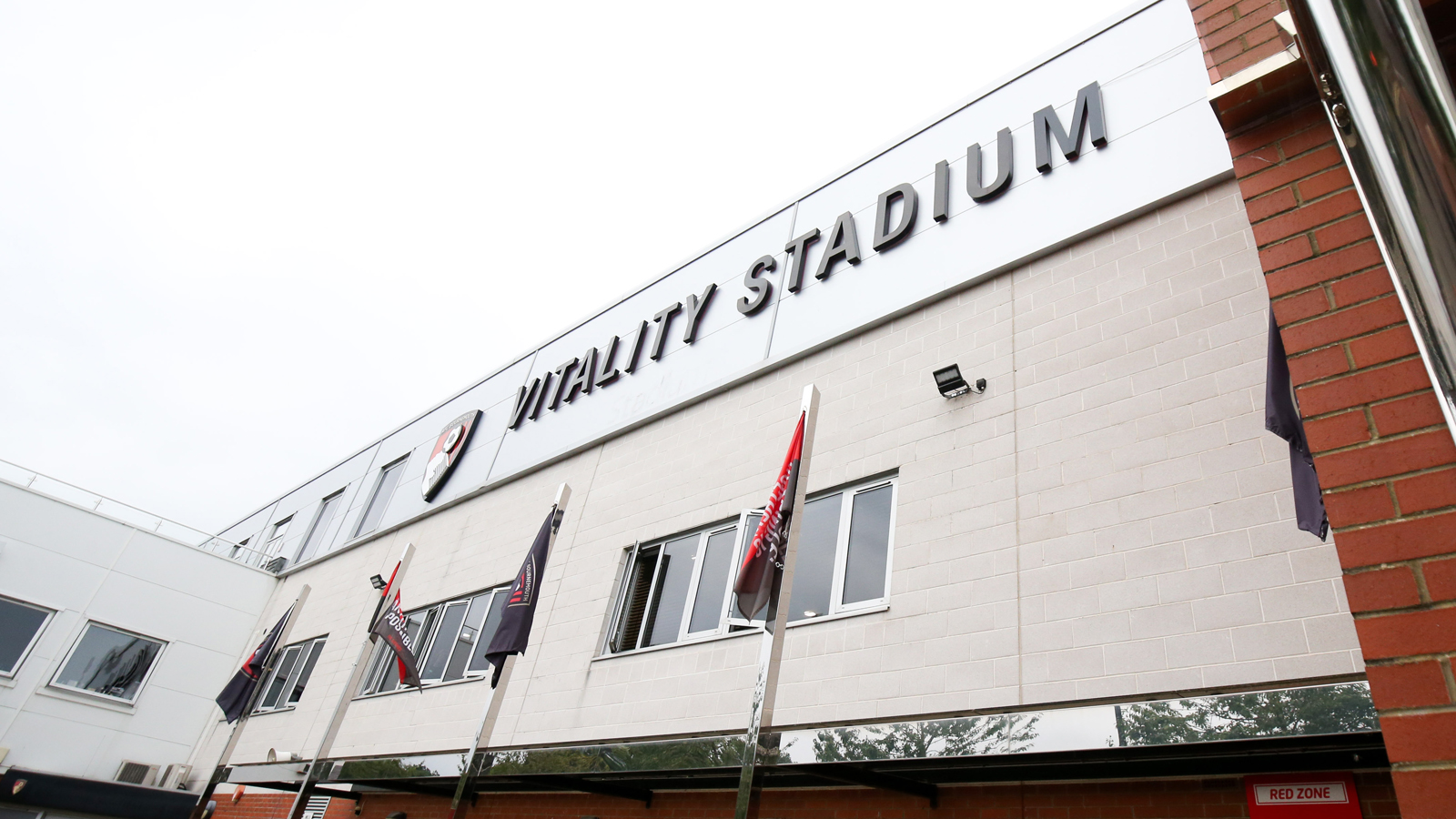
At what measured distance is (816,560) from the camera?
820cm

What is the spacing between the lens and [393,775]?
9539 millimetres

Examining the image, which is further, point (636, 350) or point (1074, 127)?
point (636, 350)

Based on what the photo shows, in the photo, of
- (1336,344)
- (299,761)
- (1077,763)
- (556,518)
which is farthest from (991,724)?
(299,761)

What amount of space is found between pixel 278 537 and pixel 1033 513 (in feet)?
72.9

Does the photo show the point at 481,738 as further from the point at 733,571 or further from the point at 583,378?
the point at 583,378

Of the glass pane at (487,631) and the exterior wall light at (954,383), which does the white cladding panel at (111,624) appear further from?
the exterior wall light at (954,383)

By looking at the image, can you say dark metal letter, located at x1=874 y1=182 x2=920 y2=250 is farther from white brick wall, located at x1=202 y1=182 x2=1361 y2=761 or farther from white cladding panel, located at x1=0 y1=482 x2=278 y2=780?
white cladding panel, located at x1=0 y1=482 x2=278 y2=780

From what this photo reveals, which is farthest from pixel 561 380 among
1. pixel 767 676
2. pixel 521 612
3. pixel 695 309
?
pixel 767 676

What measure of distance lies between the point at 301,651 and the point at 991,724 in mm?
14963

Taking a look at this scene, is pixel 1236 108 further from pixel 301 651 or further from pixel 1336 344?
pixel 301 651

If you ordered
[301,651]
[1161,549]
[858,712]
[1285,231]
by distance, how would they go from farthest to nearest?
[301,651]
[858,712]
[1161,549]
[1285,231]

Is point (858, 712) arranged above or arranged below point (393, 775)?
above

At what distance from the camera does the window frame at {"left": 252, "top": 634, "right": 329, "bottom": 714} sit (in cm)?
1540

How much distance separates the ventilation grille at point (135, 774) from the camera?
1599cm
